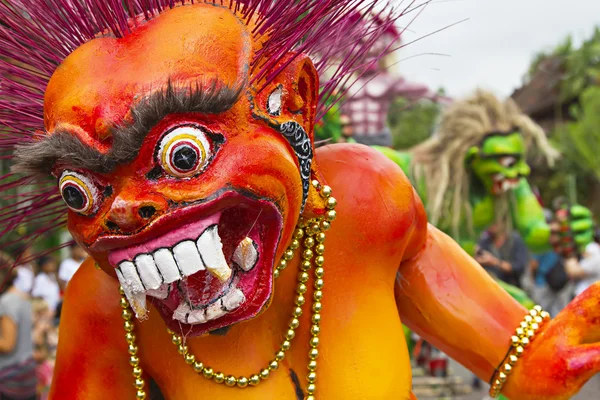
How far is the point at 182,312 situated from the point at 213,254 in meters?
0.17

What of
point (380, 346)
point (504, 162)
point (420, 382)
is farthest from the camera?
point (420, 382)

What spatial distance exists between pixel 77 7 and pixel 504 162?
11.3ft

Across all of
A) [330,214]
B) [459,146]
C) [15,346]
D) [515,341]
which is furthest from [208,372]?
[459,146]

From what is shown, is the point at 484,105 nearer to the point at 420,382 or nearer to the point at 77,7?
the point at 420,382

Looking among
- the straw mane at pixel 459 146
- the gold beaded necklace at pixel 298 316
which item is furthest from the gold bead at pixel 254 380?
the straw mane at pixel 459 146

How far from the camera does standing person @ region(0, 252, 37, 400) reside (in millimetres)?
3564

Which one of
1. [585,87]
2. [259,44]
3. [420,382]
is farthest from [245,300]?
[585,87]

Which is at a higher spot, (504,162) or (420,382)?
(504,162)

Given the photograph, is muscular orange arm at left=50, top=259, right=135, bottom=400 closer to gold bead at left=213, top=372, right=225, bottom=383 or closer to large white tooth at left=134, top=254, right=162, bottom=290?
gold bead at left=213, top=372, right=225, bottom=383

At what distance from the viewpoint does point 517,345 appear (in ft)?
5.04

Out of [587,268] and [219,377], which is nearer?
[219,377]

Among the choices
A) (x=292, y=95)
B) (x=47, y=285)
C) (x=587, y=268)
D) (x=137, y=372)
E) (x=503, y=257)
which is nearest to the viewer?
(x=292, y=95)

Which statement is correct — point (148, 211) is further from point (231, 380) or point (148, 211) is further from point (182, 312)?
point (231, 380)

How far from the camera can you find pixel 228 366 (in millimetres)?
1370
